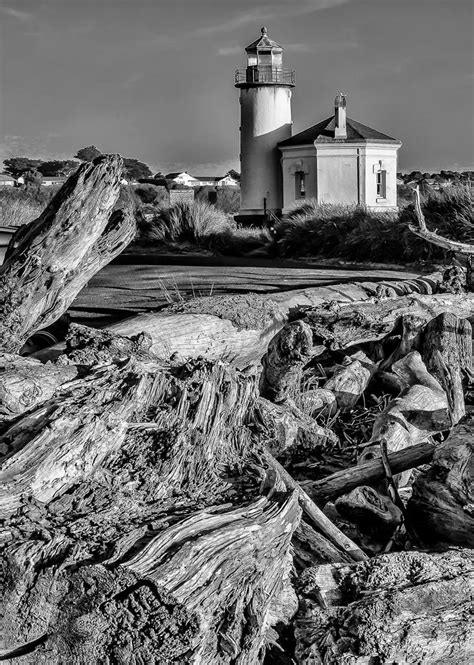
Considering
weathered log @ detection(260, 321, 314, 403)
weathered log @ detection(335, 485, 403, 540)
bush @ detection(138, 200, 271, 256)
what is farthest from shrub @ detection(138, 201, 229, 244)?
weathered log @ detection(335, 485, 403, 540)

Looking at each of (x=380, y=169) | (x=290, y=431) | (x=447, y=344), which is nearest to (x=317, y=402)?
(x=290, y=431)

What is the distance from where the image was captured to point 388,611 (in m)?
3.26

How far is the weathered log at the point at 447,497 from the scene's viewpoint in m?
4.24

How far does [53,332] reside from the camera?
798cm

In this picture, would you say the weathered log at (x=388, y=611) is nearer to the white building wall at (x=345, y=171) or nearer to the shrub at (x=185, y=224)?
the shrub at (x=185, y=224)

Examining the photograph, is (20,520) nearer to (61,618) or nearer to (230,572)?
(61,618)

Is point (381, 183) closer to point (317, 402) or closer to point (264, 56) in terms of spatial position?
point (264, 56)

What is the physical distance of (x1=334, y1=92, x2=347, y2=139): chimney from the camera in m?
42.2

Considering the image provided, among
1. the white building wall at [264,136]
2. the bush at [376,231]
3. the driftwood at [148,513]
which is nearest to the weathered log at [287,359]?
the driftwood at [148,513]

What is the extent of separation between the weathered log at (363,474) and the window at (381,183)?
39560mm

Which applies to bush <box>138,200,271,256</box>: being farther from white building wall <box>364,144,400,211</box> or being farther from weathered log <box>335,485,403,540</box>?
weathered log <box>335,485,403,540</box>

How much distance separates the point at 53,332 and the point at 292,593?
189 inches

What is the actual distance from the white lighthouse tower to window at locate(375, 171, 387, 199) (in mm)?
5044

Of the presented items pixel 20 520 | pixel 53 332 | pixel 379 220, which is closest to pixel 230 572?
pixel 20 520
